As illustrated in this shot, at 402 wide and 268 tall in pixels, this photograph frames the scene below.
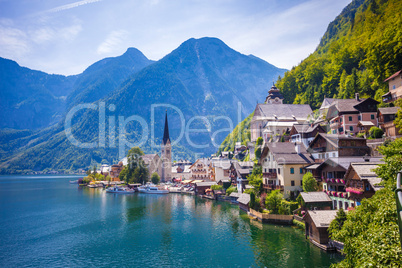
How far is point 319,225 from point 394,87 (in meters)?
39.9

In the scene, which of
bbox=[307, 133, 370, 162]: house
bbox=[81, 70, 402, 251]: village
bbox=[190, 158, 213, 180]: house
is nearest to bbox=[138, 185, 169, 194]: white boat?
bbox=[190, 158, 213, 180]: house

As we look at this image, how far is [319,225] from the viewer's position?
31.9 m

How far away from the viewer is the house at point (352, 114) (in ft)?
180

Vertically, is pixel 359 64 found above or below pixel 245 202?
above

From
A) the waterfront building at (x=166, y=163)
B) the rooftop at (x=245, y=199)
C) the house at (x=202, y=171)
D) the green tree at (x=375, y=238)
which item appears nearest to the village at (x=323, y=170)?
the rooftop at (x=245, y=199)

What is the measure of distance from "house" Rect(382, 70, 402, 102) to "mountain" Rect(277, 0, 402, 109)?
4794mm

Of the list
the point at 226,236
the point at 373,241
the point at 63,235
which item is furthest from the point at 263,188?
the point at 373,241

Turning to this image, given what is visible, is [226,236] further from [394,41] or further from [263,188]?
[394,41]

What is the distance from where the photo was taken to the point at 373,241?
512 inches

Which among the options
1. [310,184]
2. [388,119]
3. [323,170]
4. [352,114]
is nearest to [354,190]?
[323,170]

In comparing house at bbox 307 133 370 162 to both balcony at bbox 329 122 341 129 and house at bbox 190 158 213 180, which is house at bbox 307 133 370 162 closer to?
balcony at bbox 329 122 341 129

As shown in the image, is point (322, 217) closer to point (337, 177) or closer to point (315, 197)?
point (315, 197)

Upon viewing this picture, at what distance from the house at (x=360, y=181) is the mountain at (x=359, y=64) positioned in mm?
34343

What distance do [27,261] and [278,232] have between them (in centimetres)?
3568
